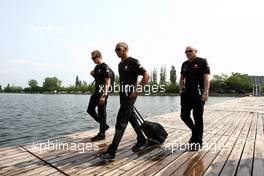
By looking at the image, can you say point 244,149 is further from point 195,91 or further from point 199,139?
point 195,91

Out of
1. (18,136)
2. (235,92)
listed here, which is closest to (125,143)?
(18,136)

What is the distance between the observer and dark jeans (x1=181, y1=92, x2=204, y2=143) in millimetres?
4891

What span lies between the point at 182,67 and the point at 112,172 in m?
2.55

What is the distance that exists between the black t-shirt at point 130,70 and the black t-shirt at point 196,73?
1.11 metres

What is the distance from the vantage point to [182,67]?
517cm

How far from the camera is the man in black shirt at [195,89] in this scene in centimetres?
485

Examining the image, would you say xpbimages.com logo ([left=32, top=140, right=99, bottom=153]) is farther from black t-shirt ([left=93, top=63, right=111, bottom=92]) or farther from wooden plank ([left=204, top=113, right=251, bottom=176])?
wooden plank ([left=204, top=113, right=251, bottom=176])

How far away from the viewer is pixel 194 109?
4.95 m

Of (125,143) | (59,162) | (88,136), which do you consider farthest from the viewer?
(88,136)

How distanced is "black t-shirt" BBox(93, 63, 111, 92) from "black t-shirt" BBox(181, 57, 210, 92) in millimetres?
1539

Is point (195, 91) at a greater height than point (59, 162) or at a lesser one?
greater

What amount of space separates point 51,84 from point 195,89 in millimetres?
172408

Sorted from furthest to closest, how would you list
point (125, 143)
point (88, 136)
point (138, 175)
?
point (88, 136)
point (125, 143)
point (138, 175)

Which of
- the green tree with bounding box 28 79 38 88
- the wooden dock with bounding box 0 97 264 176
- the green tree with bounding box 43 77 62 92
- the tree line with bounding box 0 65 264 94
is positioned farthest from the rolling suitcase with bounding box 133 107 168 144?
the green tree with bounding box 28 79 38 88
